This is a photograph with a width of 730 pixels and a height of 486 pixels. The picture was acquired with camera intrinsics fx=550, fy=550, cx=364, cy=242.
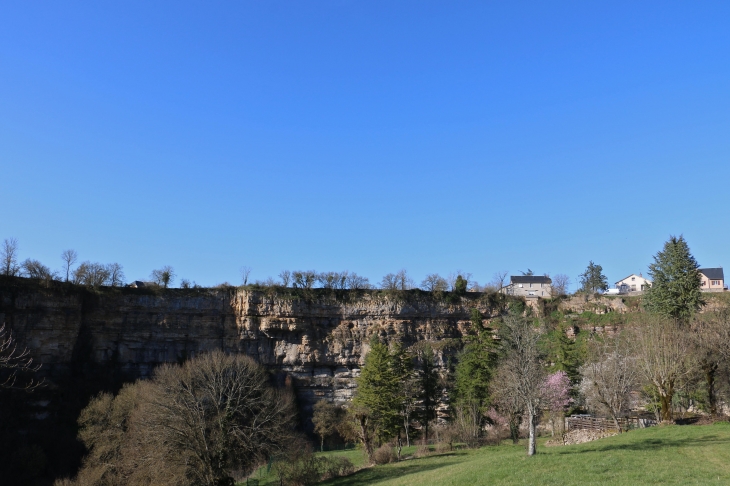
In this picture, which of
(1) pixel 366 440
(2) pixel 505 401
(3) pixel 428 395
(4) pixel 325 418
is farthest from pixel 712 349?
(4) pixel 325 418

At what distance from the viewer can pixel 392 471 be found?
29.7 metres

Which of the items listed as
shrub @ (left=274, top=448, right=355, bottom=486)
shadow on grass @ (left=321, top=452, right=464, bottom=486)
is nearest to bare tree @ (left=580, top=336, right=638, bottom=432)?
shadow on grass @ (left=321, top=452, right=464, bottom=486)

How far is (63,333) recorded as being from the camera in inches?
2277

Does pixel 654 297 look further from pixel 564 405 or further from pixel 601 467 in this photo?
pixel 601 467

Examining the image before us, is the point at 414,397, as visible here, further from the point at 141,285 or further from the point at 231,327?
the point at 141,285

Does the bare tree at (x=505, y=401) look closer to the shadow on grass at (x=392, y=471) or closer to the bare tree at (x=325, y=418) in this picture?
the shadow on grass at (x=392, y=471)

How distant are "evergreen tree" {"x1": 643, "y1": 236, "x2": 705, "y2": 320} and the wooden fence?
477 inches

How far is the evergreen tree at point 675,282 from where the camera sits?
148 feet

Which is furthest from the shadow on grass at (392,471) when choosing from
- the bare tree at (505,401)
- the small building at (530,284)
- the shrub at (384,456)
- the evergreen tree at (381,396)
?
the small building at (530,284)

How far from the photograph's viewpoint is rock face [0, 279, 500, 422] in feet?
188

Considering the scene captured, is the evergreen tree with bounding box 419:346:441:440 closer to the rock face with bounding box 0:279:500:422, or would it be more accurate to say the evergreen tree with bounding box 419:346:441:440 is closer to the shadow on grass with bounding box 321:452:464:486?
the rock face with bounding box 0:279:500:422

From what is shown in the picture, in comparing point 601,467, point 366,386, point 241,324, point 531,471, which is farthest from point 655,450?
point 241,324

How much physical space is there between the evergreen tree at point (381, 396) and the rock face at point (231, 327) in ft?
77.0

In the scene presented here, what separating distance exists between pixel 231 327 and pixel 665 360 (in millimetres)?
46460
